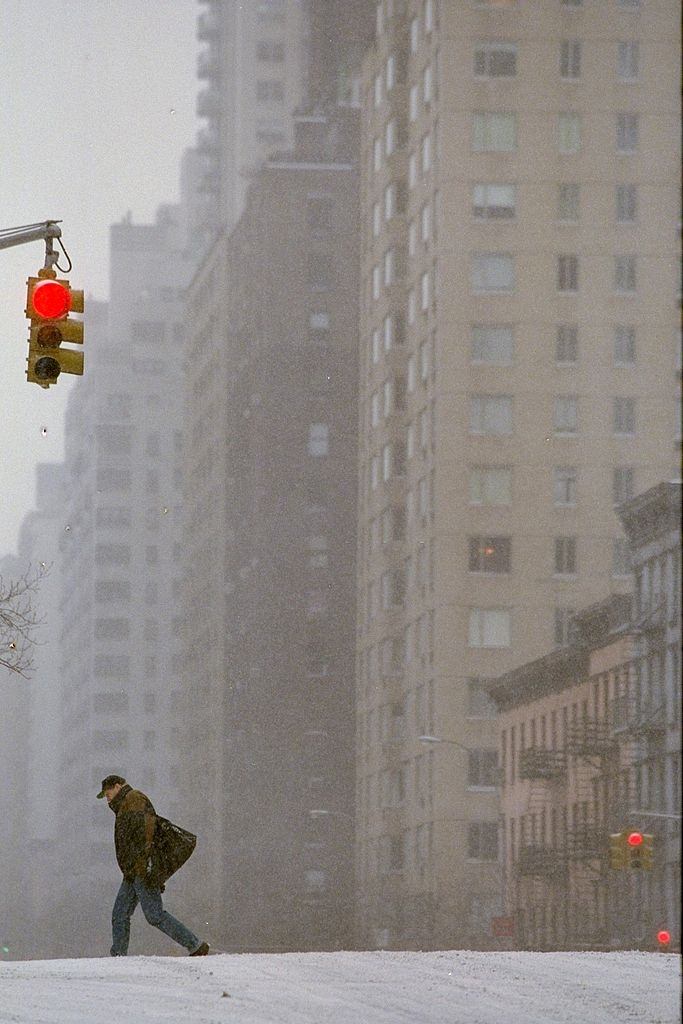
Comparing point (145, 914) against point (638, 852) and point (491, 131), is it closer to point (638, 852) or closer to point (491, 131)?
point (638, 852)

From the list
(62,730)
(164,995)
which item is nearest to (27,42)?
(62,730)

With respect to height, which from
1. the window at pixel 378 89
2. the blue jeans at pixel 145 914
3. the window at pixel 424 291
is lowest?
the blue jeans at pixel 145 914

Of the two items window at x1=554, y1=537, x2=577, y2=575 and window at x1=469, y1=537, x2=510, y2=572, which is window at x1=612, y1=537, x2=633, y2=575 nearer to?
window at x1=554, y1=537, x2=577, y2=575

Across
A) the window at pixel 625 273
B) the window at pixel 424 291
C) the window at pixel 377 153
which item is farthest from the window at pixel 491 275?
the window at pixel 377 153

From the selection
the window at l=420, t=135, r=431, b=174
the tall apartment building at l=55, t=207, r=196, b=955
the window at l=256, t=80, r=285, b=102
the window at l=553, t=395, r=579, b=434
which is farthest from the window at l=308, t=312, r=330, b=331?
the tall apartment building at l=55, t=207, r=196, b=955

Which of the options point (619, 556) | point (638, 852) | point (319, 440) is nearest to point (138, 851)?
point (638, 852)

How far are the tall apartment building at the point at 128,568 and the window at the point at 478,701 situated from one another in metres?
42.5

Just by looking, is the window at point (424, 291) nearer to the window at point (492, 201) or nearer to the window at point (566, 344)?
the window at point (492, 201)

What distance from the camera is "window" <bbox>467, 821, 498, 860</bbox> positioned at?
11700 centimetres

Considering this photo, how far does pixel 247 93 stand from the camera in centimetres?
15388

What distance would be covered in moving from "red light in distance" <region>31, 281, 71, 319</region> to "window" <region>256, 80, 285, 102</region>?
134433 mm

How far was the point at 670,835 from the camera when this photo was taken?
78.8m

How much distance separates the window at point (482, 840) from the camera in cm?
11700

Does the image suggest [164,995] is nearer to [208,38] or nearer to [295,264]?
[295,264]
